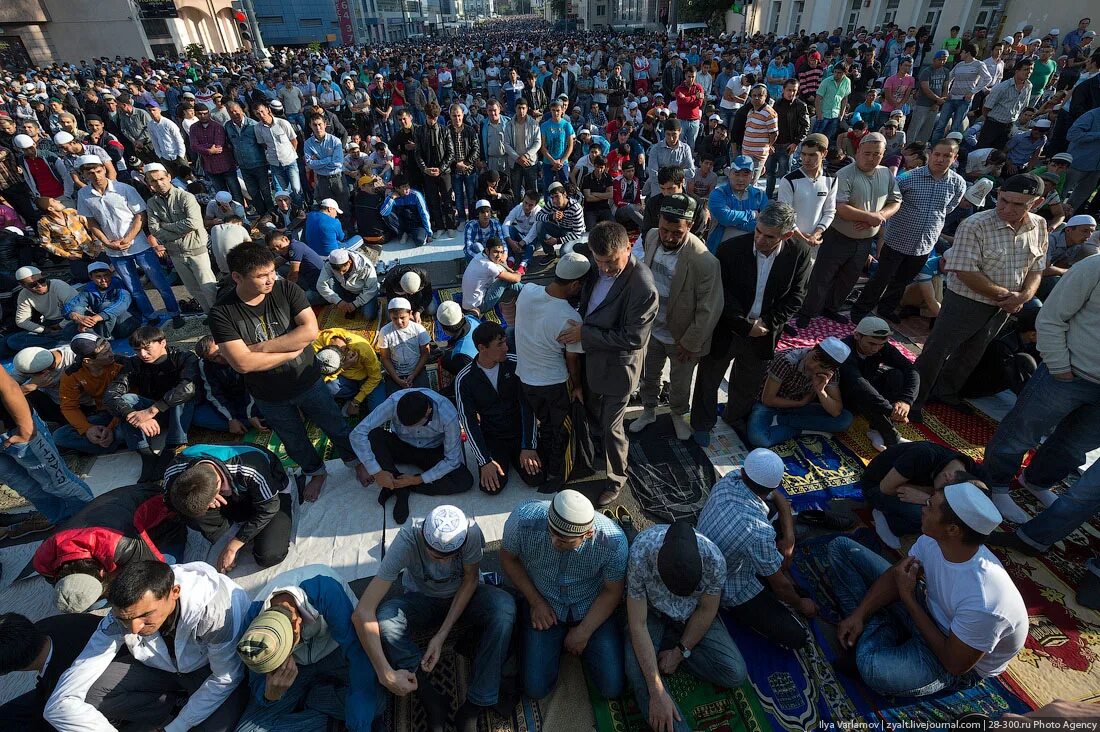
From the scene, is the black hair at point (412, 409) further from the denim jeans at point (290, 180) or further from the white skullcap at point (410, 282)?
the denim jeans at point (290, 180)

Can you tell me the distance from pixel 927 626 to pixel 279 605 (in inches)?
117

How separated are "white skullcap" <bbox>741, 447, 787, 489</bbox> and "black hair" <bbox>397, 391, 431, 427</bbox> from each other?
2.03 metres

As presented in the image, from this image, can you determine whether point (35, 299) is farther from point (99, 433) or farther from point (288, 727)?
point (288, 727)

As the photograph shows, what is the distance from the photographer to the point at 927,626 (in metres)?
2.34

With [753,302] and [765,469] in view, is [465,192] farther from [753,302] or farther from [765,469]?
[765,469]

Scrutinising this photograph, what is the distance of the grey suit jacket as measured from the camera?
2.86 metres

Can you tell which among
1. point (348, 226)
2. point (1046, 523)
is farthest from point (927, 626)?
point (348, 226)

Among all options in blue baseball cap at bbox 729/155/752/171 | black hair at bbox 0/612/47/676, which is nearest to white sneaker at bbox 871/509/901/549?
blue baseball cap at bbox 729/155/752/171

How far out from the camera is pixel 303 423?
3621 mm

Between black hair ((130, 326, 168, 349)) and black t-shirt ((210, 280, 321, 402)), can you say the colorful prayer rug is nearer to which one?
black t-shirt ((210, 280, 321, 402))

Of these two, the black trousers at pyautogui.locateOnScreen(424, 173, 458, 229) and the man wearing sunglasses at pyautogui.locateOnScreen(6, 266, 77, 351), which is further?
the black trousers at pyautogui.locateOnScreen(424, 173, 458, 229)

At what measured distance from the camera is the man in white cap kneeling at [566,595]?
8.23 ft

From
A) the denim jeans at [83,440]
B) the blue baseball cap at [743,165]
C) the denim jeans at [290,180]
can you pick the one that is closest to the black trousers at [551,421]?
the blue baseball cap at [743,165]

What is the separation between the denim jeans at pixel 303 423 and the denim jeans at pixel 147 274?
3.48m
